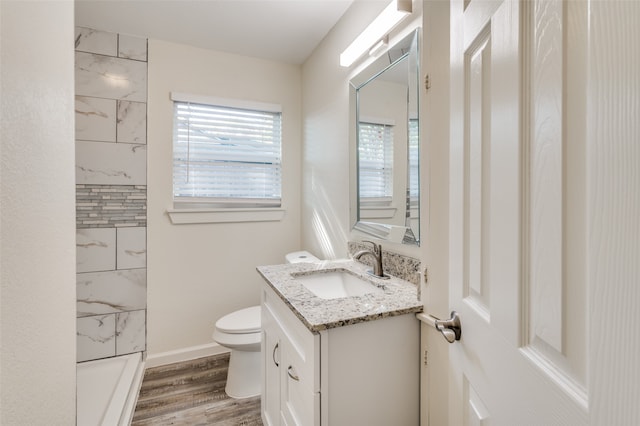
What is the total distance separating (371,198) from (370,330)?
2.66ft

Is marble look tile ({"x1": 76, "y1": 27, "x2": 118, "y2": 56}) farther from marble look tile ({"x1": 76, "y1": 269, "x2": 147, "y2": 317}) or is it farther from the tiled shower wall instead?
marble look tile ({"x1": 76, "y1": 269, "x2": 147, "y2": 317})

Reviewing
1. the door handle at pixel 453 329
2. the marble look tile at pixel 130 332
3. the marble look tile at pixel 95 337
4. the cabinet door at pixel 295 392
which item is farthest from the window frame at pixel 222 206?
the door handle at pixel 453 329

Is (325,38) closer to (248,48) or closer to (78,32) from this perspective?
(248,48)

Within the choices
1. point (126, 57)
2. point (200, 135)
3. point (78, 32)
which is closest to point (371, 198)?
point (200, 135)

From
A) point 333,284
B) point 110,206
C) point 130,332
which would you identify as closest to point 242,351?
point 333,284

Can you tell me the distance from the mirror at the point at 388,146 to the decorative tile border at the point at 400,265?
79mm

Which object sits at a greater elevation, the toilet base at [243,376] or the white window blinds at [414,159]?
the white window blinds at [414,159]

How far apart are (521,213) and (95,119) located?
8.37 feet

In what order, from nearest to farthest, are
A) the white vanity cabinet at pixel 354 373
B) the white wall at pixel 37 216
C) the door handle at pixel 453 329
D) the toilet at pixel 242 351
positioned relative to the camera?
the white wall at pixel 37 216 → the door handle at pixel 453 329 → the white vanity cabinet at pixel 354 373 → the toilet at pixel 242 351

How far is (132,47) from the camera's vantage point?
2.16 meters

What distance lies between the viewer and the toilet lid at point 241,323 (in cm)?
184

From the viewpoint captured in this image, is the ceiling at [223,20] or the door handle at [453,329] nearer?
the door handle at [453,329]

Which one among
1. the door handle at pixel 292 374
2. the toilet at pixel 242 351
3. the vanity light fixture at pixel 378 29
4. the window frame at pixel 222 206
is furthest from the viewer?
the window frame at pixel 222 206

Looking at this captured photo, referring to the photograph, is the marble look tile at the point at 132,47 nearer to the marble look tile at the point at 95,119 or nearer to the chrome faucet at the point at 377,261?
the marble look tile at the point at 95,119
